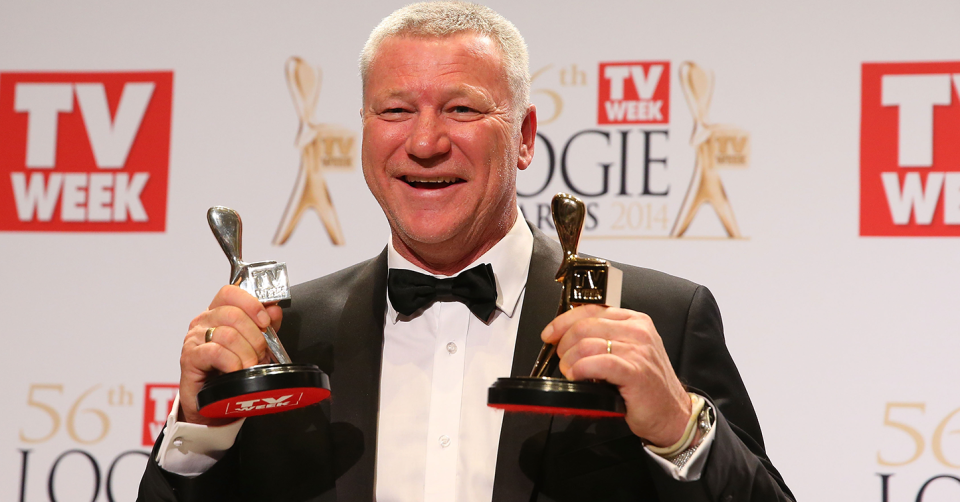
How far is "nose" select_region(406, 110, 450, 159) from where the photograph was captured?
1.87 m

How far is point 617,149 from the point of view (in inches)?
112

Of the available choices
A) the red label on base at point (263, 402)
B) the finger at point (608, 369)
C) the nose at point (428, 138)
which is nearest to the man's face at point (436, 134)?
the nose at point (428, 138)

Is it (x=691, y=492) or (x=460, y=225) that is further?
(x=460, y=225)

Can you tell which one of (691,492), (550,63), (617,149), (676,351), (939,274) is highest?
(550,63)

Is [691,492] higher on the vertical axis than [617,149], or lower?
lower

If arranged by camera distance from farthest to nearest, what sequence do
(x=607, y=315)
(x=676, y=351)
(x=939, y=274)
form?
(x=939, y=274), (x=676, y=351), (x=607, y=315)

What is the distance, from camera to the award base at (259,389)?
156 centimetres

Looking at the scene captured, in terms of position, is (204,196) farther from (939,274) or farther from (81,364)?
(939,274)

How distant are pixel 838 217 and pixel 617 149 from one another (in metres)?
0.64

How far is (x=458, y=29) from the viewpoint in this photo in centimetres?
197

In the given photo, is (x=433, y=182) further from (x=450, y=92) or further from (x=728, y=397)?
(x=728, y=397)

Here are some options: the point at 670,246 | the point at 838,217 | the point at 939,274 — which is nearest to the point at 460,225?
the point at 670,246

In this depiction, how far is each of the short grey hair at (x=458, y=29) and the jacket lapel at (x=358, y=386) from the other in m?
0.45

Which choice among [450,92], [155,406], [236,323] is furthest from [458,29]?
[155,406]
